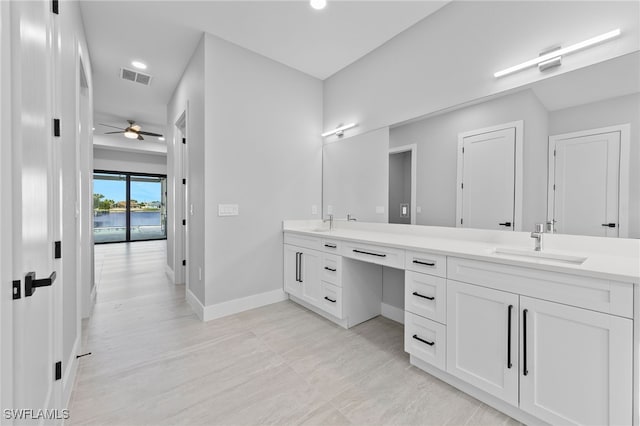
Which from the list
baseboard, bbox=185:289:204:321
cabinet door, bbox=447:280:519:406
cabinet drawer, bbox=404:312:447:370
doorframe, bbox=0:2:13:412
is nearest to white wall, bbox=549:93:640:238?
cabinet door, bbox=447:280:519:406

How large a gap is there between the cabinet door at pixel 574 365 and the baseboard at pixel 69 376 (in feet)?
8.00

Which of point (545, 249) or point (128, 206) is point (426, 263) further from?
point (128, 206)

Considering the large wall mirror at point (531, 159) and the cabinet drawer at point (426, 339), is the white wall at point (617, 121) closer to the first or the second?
the large wall mirror at point (531, 159)

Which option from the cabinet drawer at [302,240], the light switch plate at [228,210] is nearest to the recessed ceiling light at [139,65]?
the light switch plate at [228,210]

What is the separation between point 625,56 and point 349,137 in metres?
2.23

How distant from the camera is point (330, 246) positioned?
8.54 ft

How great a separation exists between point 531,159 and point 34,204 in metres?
2.67

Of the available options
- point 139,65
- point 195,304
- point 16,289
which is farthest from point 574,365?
point 139,65

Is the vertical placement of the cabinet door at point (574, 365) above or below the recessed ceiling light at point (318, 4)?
below

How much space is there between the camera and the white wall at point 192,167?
2795 millimetres

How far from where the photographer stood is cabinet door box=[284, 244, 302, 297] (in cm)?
302

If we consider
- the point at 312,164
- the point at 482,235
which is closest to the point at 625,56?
the point at 482,235

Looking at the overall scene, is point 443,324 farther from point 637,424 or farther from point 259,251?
point 259,251

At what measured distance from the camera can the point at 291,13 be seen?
2.42m
